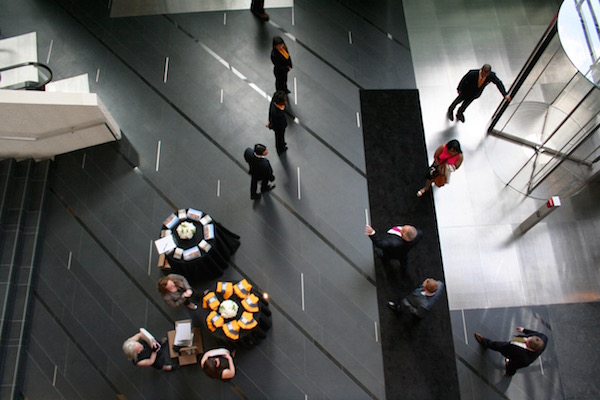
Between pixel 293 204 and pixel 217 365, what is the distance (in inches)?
101

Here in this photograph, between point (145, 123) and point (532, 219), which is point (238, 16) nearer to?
point (145, 123)

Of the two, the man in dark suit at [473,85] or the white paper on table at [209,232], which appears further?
the man in dark suit at [473,85]

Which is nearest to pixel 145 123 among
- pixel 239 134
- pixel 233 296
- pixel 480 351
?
pixel 239 134

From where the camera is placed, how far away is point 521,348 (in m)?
5.05

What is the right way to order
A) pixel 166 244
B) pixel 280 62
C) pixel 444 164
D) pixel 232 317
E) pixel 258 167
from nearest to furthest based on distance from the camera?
pixel 232 317 < pixel 166 244 < pixel 258 167 < pixel 444 164 < pixel 280 62

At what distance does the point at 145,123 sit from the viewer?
7090mm

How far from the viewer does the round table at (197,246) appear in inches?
215

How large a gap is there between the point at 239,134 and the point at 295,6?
2745mm

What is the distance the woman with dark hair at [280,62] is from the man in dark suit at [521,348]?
458 cm

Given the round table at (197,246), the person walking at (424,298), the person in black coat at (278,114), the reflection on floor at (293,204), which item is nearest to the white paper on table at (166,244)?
the round table at (197,246)

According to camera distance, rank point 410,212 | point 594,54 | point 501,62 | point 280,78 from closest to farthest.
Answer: point 594,54, point 410,212, point 280,78, point 501,62

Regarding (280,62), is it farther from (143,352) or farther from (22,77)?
(143,352)

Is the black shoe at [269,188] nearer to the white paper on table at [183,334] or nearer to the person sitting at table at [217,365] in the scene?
the white paper on table at [183,334]

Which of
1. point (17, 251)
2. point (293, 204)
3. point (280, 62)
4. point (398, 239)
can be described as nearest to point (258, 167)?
point (293, 204)
